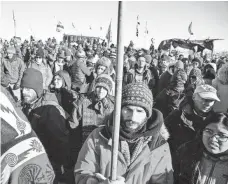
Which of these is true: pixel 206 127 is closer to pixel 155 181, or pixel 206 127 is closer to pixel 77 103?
pixel 155 181

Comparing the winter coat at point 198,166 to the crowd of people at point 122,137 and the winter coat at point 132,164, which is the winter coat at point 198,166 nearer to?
the crowd of people at point 122,137

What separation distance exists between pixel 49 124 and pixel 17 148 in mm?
1293

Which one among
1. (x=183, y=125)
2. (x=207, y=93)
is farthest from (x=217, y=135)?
(x=207, y=93)

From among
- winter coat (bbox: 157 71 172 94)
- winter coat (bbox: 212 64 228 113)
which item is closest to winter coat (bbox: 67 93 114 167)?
winter coat (bbox: 212 64 228 113)

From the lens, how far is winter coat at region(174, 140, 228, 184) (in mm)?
2035

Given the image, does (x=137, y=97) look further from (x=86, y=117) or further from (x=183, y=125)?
(x=86, y=117)

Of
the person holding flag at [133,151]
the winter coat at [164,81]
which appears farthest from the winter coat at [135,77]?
the person holding flag at [133,151]

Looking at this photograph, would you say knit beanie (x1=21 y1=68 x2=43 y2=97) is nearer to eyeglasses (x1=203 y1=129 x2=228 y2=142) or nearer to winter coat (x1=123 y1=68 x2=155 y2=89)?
eyeglasses (x1=203 y1=129 x2=228 y2=142)

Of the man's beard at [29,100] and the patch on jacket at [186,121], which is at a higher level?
the man's beard at [29,100]

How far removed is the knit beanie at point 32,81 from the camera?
2.81 m

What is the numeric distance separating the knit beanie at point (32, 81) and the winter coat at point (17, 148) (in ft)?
3.95

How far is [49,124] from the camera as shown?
2.91m

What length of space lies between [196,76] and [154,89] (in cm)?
142

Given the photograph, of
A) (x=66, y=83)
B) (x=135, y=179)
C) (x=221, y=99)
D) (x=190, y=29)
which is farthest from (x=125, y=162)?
(x=190, y=29)
